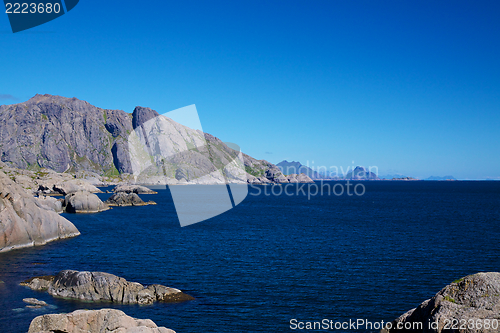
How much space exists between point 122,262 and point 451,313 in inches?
1544

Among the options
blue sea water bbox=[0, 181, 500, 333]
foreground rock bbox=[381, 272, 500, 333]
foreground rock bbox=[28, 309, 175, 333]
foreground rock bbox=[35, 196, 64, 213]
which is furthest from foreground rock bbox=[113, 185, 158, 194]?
foreground rock bbox=[381, 272, 500, 333]

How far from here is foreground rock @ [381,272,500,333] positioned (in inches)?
517

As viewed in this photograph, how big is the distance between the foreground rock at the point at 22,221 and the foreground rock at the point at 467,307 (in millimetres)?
54576

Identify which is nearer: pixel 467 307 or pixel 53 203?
pixel 467 307

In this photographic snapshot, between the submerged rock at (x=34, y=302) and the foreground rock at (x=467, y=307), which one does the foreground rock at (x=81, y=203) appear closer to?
the submerged rock at (x=34, y=302)

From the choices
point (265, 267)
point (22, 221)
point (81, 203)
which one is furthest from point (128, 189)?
point (265, 267)

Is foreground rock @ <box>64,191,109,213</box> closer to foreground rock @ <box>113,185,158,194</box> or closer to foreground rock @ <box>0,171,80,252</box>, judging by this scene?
foreground rock @ <box>0,171,80,252</box>

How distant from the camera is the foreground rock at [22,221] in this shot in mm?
48938

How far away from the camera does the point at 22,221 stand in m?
51.7

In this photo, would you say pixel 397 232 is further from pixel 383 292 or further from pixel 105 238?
pixel 105 238

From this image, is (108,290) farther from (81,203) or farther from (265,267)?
(81,203)

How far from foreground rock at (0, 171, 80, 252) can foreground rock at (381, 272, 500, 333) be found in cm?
5458

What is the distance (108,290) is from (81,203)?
80122 millimetres

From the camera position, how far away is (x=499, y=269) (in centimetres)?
3975
